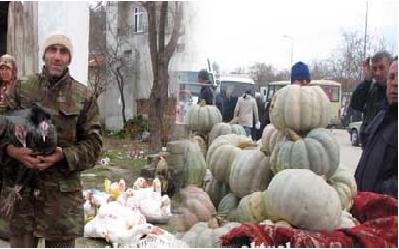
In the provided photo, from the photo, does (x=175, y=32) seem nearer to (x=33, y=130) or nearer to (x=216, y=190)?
(x=216, y=190)

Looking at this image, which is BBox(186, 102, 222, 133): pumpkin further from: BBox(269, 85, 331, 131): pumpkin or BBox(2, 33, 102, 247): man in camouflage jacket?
BBox(2, 33, 102, 247): man in camouflage jacket

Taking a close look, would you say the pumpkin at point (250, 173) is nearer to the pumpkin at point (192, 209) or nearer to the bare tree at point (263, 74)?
the pumpkin at point (192, 209)

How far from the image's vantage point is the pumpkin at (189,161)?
2.49 meters

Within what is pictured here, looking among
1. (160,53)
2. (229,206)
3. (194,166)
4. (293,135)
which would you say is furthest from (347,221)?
(160,53)

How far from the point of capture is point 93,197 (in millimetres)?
2799

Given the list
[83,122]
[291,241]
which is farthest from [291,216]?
[83,122]

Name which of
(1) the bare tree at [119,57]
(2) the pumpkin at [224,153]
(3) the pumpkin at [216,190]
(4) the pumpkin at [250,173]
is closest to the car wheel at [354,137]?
(4) the pumpkin at [250,173]

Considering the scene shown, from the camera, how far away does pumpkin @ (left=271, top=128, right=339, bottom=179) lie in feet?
6.85

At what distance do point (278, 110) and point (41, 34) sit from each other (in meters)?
0.93

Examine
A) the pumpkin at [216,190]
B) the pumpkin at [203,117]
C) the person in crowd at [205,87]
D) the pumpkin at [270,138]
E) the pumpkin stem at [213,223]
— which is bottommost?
the pumpkin stem at [213,223]

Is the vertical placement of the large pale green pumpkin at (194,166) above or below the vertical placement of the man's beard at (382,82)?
below

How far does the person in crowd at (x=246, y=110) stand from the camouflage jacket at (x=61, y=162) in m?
0.64

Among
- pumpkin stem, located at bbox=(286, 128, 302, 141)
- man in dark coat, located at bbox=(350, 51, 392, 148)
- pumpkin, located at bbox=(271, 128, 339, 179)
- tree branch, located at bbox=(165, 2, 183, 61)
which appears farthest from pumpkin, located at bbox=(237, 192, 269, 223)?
tree branch, located at bbox=(165, 2, 183, 61)

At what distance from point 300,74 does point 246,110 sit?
10.0 inches
